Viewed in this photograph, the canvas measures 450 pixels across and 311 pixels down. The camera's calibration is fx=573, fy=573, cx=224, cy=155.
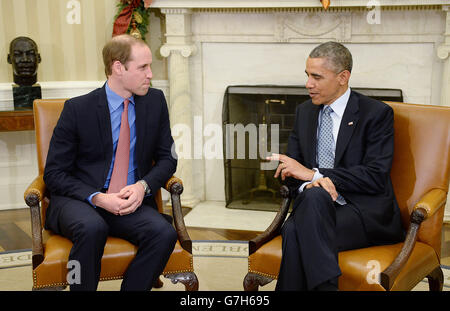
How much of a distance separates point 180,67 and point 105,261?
243cm

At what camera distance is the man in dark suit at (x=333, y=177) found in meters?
2.37

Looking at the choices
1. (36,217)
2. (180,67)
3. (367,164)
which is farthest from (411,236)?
(180,67)

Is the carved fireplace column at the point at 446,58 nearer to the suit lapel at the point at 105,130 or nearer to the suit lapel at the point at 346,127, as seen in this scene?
the suit lapel at the point at 346,127

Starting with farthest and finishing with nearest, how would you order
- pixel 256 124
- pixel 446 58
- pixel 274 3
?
pixel 256 124
pixel 274 3
pixel 446 58

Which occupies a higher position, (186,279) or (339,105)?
(339,105)

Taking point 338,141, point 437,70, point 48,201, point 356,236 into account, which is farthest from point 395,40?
point 48,201

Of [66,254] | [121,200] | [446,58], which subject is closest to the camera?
[66,254]

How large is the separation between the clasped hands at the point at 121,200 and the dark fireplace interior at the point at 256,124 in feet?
7.00

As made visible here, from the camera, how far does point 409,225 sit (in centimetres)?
266

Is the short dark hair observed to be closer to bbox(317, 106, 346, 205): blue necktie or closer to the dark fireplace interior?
bbox(317, 106, 346, 205): blue necktie

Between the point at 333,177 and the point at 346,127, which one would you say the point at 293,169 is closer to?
the point at 333,177

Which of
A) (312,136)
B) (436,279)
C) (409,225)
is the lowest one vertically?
(436,279)

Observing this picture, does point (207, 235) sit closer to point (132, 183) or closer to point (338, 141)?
point (132, 183)

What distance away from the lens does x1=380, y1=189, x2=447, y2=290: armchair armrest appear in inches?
90.1
